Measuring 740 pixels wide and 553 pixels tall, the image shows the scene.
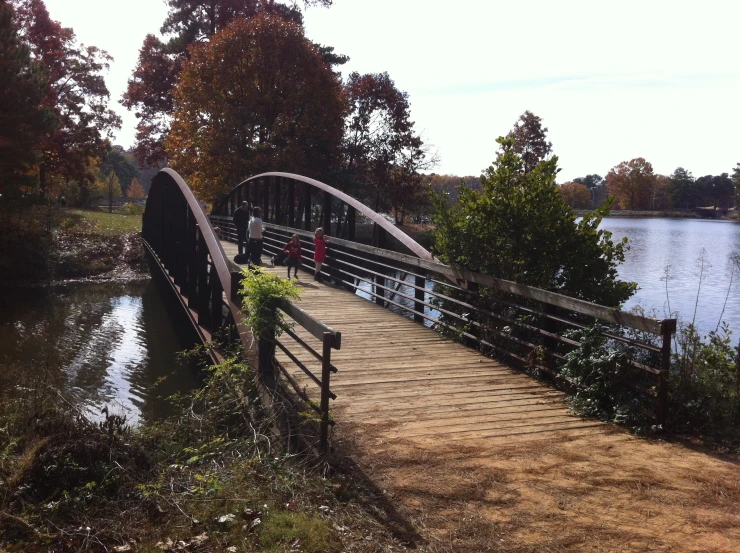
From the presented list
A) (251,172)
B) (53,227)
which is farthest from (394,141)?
(53,227)

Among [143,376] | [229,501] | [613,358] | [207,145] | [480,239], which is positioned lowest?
[143,376]

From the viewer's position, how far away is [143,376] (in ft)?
45.1

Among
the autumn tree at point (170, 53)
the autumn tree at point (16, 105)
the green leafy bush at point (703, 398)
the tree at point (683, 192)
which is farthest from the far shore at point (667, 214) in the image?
the green leafy bush at point (703, 398)

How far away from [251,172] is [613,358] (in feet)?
85.6

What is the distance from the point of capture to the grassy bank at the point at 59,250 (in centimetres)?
2419

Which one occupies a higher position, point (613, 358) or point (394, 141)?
point (394, 141)

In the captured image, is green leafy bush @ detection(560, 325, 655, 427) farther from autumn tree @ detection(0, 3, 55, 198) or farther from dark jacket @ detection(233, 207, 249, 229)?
autumn tree @ detection(0, 3, 55, 198)

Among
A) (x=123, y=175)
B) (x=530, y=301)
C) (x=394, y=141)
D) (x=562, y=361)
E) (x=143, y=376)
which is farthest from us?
(x=123, y=175)

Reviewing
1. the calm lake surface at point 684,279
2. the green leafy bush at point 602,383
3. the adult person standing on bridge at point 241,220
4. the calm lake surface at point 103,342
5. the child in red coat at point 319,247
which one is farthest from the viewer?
the adult person standing on bridge at point 241,220

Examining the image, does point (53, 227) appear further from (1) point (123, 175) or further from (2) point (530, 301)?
(1) point (123, 175)

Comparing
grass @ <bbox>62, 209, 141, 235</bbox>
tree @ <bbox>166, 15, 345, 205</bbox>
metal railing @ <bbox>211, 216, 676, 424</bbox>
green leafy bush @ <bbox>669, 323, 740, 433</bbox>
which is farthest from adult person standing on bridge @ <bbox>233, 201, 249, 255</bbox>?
grass @ <bbox>62, 209, 141, 235</bbox>

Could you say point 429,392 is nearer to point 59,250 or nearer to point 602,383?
point 602,383

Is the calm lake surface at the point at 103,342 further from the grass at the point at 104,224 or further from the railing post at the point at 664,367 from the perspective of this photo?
the grass at the point at 104,224

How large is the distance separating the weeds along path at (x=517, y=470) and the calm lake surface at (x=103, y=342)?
4.36m
